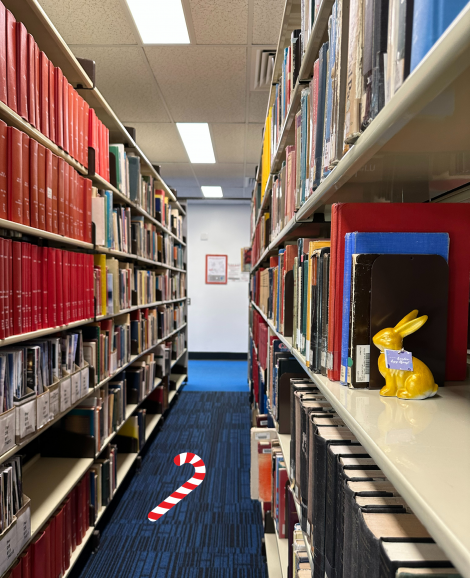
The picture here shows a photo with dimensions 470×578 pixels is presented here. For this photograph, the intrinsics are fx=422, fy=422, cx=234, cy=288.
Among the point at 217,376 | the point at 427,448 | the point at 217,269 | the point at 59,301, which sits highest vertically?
the point at 217,269

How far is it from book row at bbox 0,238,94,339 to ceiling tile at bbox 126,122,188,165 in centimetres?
237

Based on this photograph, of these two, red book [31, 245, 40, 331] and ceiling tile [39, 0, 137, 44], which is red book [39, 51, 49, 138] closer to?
red book [31, 245, 40, 331]

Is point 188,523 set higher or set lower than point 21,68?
lower

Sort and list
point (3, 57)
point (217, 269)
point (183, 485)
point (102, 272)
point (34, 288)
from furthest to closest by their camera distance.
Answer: point (217, 269) < point (183, 485) < point (102, 272) < point (34, 288) < point (3, 57)

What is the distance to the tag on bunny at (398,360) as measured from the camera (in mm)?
661

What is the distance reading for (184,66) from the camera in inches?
114

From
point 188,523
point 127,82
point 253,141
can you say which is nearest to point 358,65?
point 188,523

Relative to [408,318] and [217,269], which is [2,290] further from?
[217,269]

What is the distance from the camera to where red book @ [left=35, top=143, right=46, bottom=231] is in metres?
1.52

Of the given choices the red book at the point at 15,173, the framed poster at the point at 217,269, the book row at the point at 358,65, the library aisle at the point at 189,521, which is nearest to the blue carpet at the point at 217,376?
the framed poster at the point at 217,269

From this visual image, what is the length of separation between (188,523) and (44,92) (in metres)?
2.26

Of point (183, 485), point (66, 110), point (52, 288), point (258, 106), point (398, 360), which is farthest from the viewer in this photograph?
point (258, 106)

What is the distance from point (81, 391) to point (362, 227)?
163cm

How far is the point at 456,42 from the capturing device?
14.5 inches
